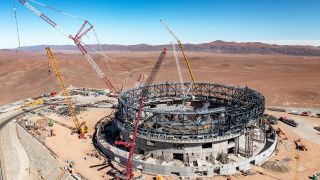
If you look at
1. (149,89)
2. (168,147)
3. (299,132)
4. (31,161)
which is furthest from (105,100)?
(299,132)

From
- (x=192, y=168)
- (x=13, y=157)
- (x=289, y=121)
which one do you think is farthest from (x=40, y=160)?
(x=289, y=121)

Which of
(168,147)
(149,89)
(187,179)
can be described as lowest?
(187,179)

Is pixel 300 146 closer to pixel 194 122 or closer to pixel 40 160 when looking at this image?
pixel 194 122

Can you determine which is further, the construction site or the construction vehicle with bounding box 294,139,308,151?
the construction vehicle with bounding box 294,139,308,151

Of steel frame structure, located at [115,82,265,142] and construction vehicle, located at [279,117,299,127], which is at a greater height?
steel frame structure, located at [115,82,265,142]

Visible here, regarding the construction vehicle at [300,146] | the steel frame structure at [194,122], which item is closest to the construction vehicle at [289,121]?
the construction vehicle at [300,146]

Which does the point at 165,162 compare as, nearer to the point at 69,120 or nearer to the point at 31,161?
the point at 31,161

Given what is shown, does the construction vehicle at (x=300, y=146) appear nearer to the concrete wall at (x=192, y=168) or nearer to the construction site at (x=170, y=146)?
the construction site at (x=170, y=146)

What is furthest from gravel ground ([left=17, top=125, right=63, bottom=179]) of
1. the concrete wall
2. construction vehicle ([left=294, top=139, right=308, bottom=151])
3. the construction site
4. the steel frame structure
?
construction vehicle ([left=294, top=139, right=308, bottom=151])

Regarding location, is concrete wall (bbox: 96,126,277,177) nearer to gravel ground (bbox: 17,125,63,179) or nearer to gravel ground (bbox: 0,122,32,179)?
gravel ground (bbox: 17,125,63,179)
